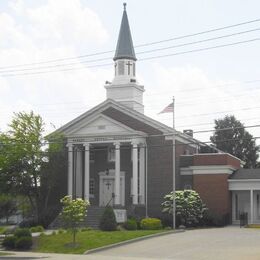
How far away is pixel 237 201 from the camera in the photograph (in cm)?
5303

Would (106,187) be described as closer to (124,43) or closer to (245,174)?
(245,174)

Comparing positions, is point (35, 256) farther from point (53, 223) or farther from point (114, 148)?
point (114, 148)

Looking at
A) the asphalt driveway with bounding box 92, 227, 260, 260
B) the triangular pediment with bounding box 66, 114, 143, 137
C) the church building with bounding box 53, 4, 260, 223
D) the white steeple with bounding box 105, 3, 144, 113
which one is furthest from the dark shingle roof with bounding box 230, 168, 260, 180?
the asphalt driveway with bounding box 92, 227, 260, 260

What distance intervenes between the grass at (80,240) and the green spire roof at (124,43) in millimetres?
23878

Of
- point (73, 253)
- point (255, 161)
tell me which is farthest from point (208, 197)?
point (255, 161)

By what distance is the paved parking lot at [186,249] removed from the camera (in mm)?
30453

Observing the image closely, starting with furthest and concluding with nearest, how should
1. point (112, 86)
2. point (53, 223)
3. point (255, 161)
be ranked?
1. point (255, 161)
2. point (112, 86)
3. point (53, 223)

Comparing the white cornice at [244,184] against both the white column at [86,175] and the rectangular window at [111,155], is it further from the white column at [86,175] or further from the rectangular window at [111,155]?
the white column at [86,175]

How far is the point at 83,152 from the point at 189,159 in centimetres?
894

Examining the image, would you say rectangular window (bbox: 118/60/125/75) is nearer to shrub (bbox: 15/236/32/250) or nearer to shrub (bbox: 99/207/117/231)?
shrub (bbox: 99/207/117/231)

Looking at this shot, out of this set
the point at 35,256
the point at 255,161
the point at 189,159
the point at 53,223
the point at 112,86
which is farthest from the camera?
the point at 255,161

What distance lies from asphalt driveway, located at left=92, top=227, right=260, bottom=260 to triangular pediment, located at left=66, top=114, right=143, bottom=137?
14010 millimetres

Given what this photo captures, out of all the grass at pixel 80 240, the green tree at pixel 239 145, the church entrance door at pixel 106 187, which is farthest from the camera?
the green tree at pixel 239 145

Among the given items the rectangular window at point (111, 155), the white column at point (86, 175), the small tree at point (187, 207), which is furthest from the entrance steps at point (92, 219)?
the rectangular window at point (111, 155)
